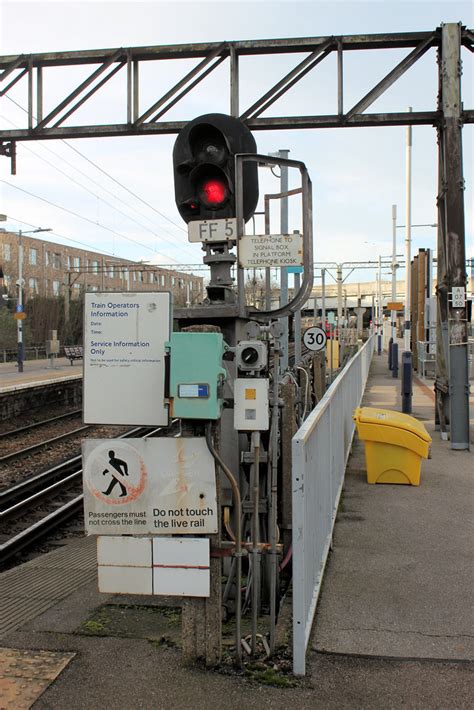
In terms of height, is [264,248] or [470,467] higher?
[264,248]

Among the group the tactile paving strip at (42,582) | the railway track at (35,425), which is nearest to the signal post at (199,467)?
the tactile paving strip at (42,582)

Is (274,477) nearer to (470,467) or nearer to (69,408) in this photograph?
(470,467)

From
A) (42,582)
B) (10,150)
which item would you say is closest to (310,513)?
(42,582)

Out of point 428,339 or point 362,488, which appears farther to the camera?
point 428,339

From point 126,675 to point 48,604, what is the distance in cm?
142

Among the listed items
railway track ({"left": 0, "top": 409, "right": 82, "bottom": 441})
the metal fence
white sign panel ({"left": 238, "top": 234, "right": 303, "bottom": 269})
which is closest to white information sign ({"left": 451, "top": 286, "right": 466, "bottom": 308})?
the metal fence

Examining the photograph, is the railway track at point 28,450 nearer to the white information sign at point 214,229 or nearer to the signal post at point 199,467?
the white information sign at point 214,229

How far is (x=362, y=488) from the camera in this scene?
317 inches

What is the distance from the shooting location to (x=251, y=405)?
385cm

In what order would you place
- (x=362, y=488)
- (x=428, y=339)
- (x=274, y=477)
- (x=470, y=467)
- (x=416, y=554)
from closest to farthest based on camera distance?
(x=274, y=477) → (x=416, y=554) → (x=362, y=488) → (x=470, y=467) → (x=428, y=339)

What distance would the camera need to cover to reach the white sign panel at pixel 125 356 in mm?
3828

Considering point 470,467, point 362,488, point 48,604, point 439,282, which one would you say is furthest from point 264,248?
point 439,282

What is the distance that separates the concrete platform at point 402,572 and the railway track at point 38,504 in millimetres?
3891

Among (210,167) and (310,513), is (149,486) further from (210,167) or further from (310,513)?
(210,167)
